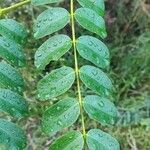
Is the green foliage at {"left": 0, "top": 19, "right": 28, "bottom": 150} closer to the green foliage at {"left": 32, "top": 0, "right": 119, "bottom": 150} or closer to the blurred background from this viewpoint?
the green foliage at {"left": 32, "top": 0, "right": 119, "bottom": 150}

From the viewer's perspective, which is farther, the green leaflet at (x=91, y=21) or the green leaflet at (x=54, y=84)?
the green leaflet at (x=91, y=21)

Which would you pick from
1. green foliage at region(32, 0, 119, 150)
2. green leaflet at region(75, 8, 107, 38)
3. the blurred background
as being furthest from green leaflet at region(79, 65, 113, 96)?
the blurred background

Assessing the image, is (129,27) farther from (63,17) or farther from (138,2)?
(63,17)

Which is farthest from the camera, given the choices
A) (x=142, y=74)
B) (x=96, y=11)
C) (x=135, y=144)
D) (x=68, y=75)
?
(x=142, y=74)

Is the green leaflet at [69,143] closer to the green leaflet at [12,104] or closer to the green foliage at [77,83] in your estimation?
the green foliage at [77,83]

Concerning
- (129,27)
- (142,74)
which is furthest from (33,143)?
(129,27)

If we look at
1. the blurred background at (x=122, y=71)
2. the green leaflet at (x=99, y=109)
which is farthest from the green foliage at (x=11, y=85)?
the blurred background at (x=122, y=71)
